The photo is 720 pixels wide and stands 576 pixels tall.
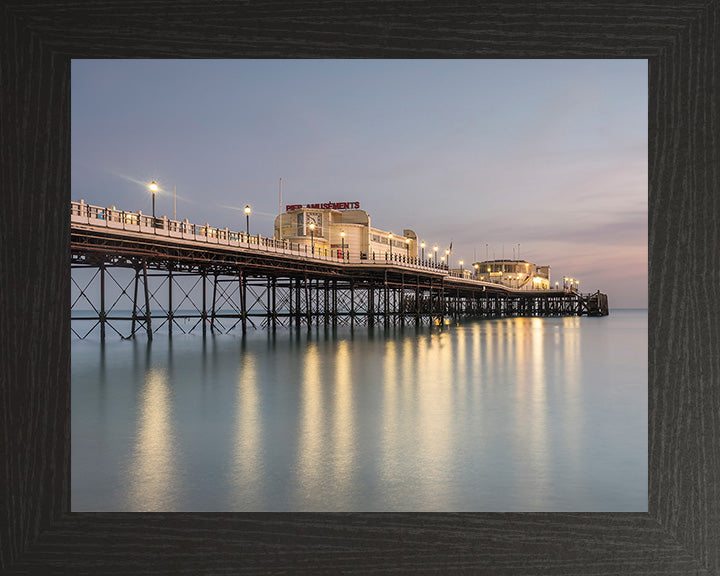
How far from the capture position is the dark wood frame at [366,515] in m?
2.39

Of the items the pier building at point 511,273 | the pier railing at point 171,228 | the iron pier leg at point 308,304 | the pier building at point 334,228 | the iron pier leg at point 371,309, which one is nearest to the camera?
the pier railing at point 171,228

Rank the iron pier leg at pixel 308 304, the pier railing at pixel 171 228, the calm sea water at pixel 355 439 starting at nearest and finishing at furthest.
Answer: the calm sea water at pixel 355 439 → the pier railing at pixel 171 228 → the iron pier leg at pixel 308 304

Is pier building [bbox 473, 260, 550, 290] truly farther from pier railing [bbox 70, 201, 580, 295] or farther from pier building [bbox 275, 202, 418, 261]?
pier railing [bbox 70, 201, 580, 295]

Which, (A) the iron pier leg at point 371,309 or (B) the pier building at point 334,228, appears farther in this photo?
(B) the pier building at point 334,228

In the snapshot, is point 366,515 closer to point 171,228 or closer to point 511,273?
point 171,228

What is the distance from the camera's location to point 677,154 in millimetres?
2439

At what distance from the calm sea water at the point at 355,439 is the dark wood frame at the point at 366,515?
3264mm

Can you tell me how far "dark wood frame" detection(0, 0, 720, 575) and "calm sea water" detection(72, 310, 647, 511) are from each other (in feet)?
10.7

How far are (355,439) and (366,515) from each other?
21.8 ft

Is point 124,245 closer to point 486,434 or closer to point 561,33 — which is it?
point 486,434

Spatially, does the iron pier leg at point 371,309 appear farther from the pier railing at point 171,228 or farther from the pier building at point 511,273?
the pier building at point 511,273

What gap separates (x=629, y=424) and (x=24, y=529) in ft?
36.1

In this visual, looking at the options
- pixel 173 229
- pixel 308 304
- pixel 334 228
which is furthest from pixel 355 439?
pixel 334 228

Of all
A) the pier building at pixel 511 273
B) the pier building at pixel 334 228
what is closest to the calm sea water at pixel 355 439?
the pier building at pixel 334 228
